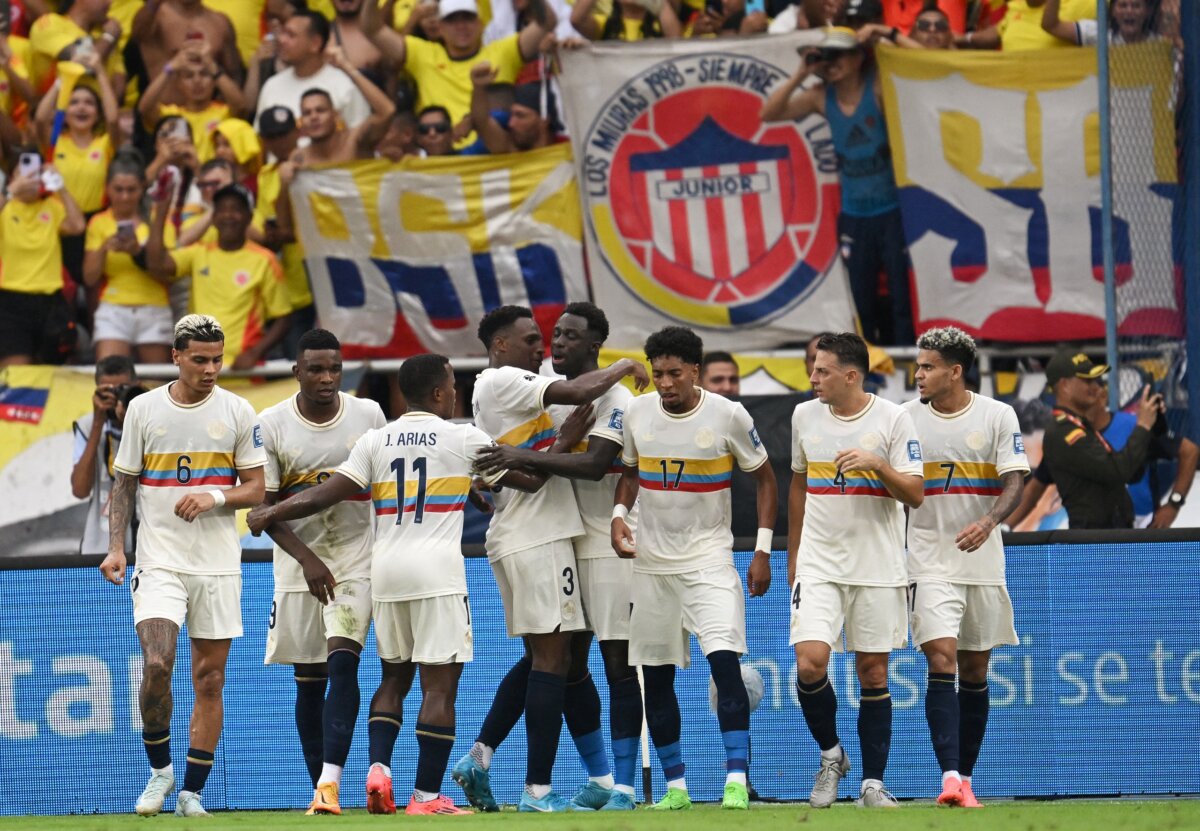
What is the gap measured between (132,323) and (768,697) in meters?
6.86

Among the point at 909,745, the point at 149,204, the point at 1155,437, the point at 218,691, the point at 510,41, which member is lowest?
the point at 909,745

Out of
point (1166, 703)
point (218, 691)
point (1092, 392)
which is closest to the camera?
point (218, 691)

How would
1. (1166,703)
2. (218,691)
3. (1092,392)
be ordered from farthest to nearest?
(1092,392)
(1166,703)
(218,691)

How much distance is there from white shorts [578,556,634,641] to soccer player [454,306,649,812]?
8cm

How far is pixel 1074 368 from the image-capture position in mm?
11266

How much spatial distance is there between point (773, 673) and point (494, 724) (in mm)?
1964

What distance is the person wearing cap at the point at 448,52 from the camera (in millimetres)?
15680

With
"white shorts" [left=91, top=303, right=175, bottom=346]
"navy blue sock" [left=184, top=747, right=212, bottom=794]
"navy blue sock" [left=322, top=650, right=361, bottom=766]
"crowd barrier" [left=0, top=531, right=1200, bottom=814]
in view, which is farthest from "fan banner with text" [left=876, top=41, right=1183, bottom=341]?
"navy blue sock" [left=184, top=747, right=212, bottom=794]

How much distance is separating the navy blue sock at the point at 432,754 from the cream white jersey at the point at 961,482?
2.55m

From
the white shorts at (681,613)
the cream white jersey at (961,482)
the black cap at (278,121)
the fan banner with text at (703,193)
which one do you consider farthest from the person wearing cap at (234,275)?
the cream white jersey at (961,482)

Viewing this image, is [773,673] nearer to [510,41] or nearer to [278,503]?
[278,503]

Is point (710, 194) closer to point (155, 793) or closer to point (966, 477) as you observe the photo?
point (966, 477)

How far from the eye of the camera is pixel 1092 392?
1142 cm

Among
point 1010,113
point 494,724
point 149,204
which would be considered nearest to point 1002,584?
point 494,724
